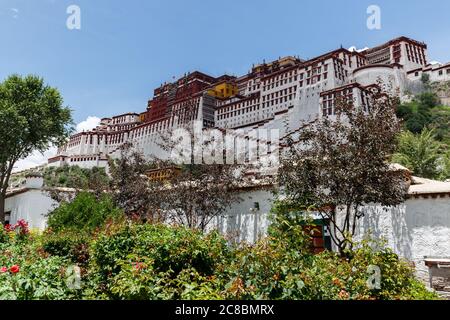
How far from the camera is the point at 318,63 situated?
66375mm

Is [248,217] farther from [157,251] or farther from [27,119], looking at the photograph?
[27,119]

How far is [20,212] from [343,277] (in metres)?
22.7

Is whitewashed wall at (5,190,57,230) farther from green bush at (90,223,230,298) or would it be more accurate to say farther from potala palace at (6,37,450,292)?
green bush at (90,223,230,298)

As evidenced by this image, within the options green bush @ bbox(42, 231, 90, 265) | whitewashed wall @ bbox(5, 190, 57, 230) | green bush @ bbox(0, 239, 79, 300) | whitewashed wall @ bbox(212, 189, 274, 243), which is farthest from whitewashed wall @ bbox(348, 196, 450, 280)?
whitewashed wall @ bbox(5, 190, 57, 230)

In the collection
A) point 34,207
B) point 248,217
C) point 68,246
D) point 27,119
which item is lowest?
point 68,246

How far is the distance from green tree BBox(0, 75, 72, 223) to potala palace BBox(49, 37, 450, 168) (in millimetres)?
32523

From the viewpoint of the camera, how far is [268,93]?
241 feet

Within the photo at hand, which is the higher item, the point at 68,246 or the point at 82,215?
the point at 82,215

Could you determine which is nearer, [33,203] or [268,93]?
[33,203]

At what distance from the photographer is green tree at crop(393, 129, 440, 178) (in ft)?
70.5

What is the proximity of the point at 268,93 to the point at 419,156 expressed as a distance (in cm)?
5301

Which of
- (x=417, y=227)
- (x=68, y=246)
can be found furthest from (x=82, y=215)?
(x=417, y=227)
